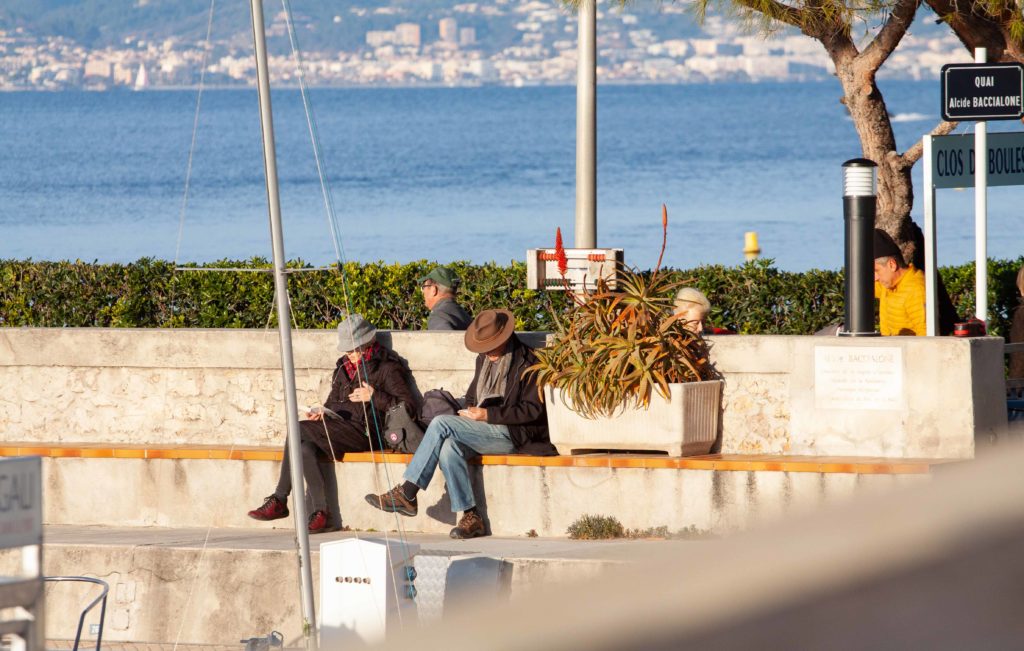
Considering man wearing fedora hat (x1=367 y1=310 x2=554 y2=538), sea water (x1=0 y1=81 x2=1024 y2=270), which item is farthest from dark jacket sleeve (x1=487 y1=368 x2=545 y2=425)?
sea water (x1=0 y1=81 x2=1024 y2=270)

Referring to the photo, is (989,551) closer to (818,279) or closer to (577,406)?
(577,406)

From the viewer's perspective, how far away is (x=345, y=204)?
7075 cm

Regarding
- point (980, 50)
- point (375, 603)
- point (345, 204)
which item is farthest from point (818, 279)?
point (345, 204)

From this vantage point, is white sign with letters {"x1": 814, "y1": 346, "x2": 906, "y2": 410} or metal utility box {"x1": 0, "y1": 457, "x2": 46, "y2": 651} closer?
metal utility box {"x1": 0, "y1": 457, "x2": 46, "y2": 651}

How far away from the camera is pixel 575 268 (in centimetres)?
997

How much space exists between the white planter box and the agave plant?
0.06 metres

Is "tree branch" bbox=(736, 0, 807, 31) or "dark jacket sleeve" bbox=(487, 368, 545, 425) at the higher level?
"tree branch" bbox=(736, 0, 807, 31)

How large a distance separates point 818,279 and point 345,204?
59848 millimetres

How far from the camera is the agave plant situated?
8703 mm

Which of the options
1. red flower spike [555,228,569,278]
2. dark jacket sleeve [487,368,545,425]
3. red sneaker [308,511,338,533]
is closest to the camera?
dark jacket sleeve [487,368,545,425]

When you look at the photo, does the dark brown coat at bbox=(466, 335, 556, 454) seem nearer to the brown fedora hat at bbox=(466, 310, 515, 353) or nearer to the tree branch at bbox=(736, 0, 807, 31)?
the brown fedora hat at bbox=(466, 310, 515, 353)

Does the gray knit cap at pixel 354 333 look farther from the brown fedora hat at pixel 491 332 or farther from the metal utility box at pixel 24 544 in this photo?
the metal utility box at pixel 24 544

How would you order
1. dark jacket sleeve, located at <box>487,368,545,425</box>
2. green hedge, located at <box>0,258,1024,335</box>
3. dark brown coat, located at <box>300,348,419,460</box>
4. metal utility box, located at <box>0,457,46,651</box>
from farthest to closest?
green hedge, located at <box>0,258,1024,335</box> < dark brown coat, located at <box>300,348,419,460</box> < dark jacket sleeve, located at <box>487,368,545,425</box> < metal utility box, located at <box>0,457,46,651</box>

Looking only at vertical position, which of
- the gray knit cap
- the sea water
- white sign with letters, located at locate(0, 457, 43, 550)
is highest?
the sea water
